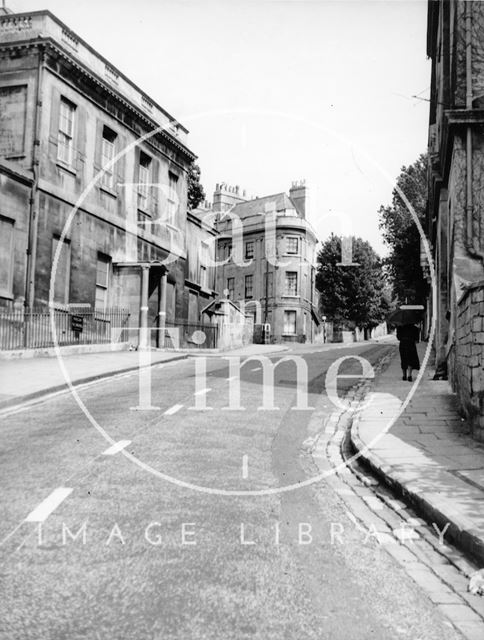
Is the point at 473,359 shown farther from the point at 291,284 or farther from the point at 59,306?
the point at 291,284

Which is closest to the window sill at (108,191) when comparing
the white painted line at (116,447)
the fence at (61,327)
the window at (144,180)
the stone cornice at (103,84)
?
the window at (144,180)

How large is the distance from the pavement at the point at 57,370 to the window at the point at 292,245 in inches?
1621

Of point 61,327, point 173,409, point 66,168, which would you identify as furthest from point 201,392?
point 66,168

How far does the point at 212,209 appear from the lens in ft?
232

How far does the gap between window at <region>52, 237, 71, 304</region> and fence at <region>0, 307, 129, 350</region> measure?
0.61m

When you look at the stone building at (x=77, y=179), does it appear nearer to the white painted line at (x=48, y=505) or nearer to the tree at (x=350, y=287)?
the white painted line at (x=48, y=505)

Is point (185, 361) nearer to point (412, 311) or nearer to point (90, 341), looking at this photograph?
point (90, 341)

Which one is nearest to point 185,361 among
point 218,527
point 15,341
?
point 15,341

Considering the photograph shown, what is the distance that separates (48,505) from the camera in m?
5.57

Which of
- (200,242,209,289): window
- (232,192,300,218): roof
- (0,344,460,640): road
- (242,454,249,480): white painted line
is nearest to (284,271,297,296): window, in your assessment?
(232,192,300,218): roof

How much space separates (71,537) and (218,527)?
3.75 ft

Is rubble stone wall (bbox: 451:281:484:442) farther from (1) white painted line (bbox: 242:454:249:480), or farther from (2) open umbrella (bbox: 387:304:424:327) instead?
(2) open umbrella (bbox: 387:304:424:327)

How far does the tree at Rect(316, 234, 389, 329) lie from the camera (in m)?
63.2

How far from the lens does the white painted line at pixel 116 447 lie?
761 cm
